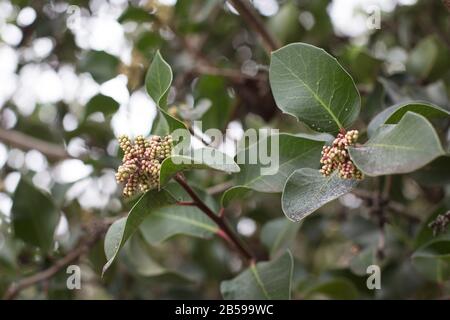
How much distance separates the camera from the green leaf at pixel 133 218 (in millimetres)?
827

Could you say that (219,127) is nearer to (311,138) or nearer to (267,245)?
(267,245)

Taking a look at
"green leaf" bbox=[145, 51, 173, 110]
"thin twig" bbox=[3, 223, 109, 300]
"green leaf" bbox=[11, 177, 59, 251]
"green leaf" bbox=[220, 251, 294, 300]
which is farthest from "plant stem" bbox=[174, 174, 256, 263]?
"green leaf" bbox=[11, 177, 59, 251]

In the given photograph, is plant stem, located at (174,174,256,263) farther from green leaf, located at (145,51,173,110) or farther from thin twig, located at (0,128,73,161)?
thin twig, located at (0,128,73,161)

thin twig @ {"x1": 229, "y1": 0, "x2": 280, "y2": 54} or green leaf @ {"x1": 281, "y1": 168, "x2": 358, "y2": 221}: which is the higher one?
thin twig @ {"x1": 229, "y1": 0, "x2": 280, "y2": 54}

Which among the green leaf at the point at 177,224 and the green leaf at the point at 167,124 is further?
the green leaf at the point at 177,224

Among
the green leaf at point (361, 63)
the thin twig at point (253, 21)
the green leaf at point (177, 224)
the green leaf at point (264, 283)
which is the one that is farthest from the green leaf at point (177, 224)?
the green leaf at point (361, 63)

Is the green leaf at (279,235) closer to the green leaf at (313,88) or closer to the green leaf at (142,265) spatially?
the green leaf at (142,265)

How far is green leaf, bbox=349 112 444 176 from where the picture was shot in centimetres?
67

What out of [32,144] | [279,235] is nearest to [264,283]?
[279,235]

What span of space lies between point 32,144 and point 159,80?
106 centimetres

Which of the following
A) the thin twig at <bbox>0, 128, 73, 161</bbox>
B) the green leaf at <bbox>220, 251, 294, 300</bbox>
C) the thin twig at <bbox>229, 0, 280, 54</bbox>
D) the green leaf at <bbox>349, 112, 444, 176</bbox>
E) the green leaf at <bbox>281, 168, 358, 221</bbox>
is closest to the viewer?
the green leaf at <bbox>349, 112, 444, 176</bbox>

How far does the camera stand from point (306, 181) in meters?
0.85

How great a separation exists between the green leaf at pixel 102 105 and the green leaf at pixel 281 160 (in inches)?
23.3

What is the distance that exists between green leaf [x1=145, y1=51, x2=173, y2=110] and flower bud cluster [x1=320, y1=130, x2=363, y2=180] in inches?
10.1
